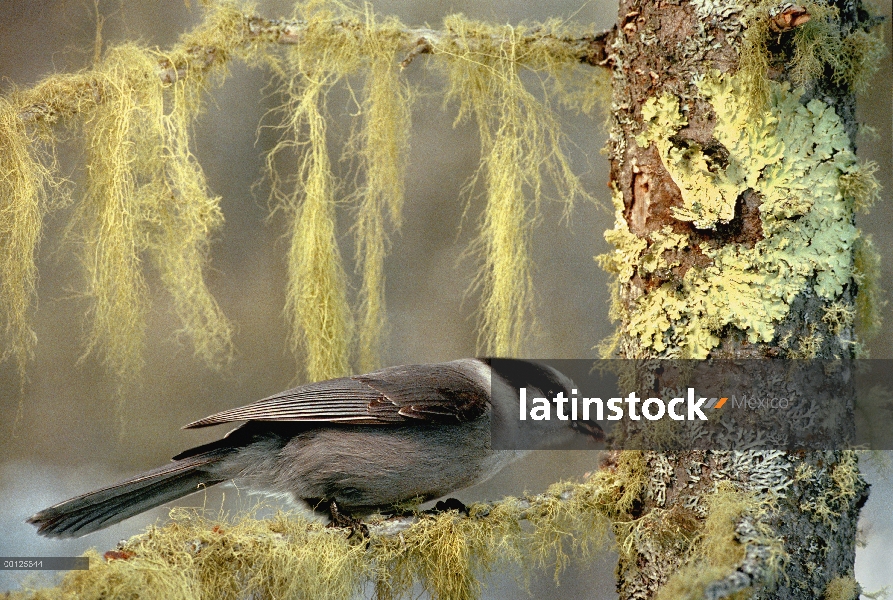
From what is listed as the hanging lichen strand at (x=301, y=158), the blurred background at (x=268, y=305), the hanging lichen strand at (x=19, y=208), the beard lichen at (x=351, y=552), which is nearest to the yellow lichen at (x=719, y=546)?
A: the beard lichen at (x=351, y=552)

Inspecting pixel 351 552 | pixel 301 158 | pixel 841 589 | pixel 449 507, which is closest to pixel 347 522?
pixel 351 552

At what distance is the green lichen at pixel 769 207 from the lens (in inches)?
58.4

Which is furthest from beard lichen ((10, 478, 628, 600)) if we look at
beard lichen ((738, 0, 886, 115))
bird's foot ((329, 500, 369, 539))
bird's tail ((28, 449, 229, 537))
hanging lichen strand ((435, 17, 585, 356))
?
beard lichen ((738, 0, 886, 115))

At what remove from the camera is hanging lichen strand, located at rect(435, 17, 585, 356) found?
1.73 meters

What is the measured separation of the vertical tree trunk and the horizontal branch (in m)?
0.21

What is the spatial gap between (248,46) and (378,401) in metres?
0.80

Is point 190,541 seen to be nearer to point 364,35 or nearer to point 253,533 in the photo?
point 253,533

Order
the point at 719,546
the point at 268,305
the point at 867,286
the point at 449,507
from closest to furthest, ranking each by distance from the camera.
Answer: the point at 719,546
the point at 867,286
the point at 449,507
the point at 268,305

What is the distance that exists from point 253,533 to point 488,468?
534mm

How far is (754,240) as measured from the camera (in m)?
1.50

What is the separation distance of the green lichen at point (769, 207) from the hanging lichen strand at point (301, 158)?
12.6 inches

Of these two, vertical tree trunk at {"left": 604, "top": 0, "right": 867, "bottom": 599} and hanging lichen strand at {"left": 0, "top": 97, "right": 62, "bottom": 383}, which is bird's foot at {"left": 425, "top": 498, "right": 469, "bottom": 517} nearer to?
vertical tree trunk at {"left": 604, "top": 0, "right": 867, "bottom": 599}

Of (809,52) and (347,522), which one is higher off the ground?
(809,52)

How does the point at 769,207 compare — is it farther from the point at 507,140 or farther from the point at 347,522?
the point at 347,522
